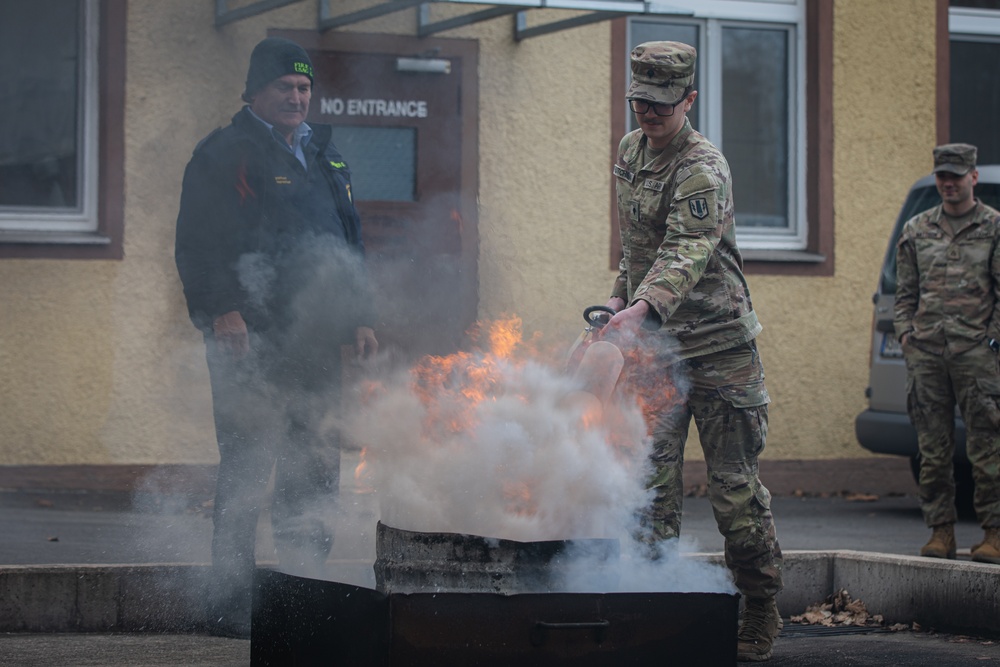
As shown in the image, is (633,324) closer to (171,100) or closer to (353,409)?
A: (353,409)

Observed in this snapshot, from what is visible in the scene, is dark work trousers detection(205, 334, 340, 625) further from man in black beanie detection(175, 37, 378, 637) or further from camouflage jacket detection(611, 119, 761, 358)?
camouflage jacket detection(611, 119, 761, 358)

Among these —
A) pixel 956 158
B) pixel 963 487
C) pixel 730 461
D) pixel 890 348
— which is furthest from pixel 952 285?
pixel 730 461

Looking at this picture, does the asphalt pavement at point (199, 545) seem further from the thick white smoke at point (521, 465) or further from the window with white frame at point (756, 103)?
the window with white frame at point (756, 103)

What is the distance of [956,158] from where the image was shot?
23.8 ft

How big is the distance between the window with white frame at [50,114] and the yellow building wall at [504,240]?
0.32 metres

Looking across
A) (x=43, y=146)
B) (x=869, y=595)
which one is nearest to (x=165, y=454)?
(x=43, y=146)

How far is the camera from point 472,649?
381 cm

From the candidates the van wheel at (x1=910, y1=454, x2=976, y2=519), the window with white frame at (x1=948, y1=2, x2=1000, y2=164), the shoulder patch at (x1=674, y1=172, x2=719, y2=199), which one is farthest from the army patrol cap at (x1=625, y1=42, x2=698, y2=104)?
the window with white frame at (x1=948, y1=2, x2=1000, y2=164)

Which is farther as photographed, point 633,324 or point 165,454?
point 165,454

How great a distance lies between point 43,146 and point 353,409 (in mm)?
4686

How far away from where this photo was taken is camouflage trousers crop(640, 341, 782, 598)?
4.82 metres

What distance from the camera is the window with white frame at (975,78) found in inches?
445

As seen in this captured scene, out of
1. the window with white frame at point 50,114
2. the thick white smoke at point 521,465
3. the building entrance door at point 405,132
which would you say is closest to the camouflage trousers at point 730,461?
the thick white smoke at point 521,465

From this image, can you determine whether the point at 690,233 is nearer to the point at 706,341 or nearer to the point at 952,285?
the point at 706,341
